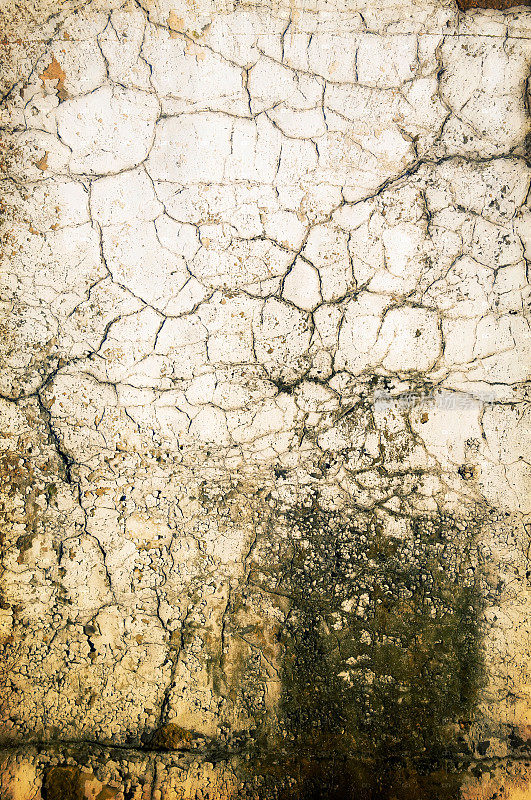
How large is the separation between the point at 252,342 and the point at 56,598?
3.40 feet

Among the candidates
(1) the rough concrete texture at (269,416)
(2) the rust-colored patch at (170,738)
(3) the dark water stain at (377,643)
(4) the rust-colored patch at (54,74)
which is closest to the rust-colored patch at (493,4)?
(1) the rough concrete texture at (269,416)

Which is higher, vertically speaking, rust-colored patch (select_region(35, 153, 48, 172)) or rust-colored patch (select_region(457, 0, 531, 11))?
rust-colored patch (select_region(457, 0, 531, 11))

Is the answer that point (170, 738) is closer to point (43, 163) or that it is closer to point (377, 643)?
point (377, 643)

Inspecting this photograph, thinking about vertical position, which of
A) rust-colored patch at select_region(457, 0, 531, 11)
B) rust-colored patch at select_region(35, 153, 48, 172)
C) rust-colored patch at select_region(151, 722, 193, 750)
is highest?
rust-colored patch at select_region(457, 0, 531, 11)

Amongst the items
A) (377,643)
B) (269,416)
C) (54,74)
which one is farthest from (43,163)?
(377,643)

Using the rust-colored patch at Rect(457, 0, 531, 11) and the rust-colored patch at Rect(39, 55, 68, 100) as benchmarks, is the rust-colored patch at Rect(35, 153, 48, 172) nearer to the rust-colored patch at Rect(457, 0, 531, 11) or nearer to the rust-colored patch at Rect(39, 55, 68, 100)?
the rust-colored patch at Rect(39, 55, 68, 100)

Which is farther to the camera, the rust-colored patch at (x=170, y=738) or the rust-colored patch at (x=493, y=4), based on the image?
the rust-colored patch at (x=170, y=738)

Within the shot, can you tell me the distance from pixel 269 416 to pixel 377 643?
82 centimetres

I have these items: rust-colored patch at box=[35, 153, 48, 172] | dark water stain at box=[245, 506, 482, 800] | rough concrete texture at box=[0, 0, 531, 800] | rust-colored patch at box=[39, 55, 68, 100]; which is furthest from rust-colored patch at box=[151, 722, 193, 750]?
rust-colored patch at box=[39, 55, 68, 100]

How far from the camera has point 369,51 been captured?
1273 millimetres

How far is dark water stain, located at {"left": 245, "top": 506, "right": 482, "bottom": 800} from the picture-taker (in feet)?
4.59

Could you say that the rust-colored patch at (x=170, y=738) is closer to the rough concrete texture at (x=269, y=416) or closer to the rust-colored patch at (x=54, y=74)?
the rough concrete texture at (x=269, y=416)

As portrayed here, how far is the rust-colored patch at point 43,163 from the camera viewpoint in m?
1.30

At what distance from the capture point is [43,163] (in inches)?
51.1
